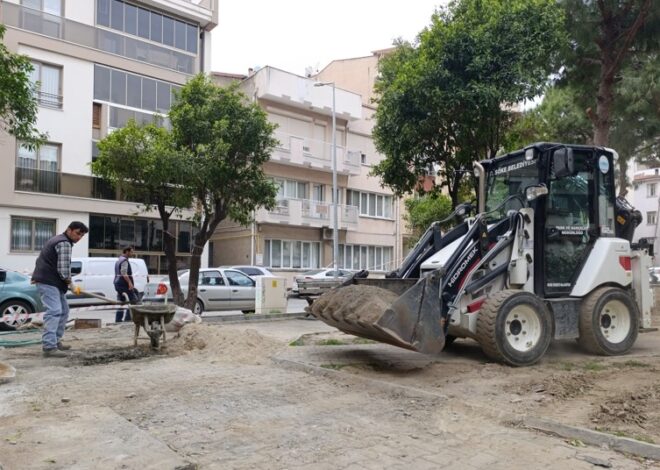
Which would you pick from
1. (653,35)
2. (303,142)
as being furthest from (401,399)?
(303,142)

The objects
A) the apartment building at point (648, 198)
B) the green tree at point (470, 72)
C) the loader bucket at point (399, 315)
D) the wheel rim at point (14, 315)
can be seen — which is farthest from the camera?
the apartment building at point (648, 198)

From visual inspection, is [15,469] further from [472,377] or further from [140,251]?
[140,251]

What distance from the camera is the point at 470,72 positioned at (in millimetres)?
13531

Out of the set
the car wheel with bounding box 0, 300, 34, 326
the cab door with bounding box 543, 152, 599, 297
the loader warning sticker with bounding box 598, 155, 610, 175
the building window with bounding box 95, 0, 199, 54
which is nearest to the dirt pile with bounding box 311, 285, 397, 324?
the cab door with bounding box 543, 152, 599, 297

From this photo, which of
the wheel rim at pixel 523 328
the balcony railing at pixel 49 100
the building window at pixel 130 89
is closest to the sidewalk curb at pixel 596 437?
the wheel rim at pixel 523 328

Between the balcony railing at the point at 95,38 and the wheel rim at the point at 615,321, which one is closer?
the wheel rim at the point at 615,321

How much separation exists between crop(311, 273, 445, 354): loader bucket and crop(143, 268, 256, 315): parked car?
10488 millimetres

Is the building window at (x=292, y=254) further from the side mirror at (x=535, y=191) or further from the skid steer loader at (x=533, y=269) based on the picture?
the side mirror at (x=535, y=191)

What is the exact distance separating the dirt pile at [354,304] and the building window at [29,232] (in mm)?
20250

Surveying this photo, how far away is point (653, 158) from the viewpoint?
2223 cm

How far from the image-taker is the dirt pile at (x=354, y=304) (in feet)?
24.1

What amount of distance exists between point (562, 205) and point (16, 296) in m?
11.9

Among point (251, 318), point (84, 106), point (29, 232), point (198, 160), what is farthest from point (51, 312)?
point (84, 106)

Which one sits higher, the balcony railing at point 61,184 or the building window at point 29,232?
the balcony railing at point 61,184
